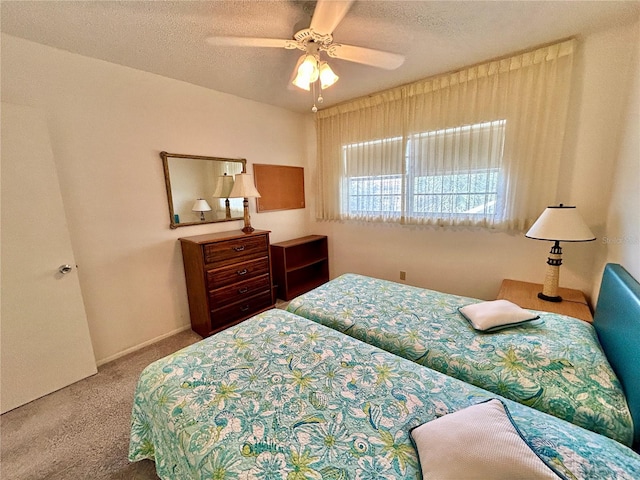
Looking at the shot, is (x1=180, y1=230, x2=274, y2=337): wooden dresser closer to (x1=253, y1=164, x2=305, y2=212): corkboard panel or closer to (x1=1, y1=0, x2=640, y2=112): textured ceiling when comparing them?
(x1=253, y1=164, x2=305, y2=212): corkboard panel

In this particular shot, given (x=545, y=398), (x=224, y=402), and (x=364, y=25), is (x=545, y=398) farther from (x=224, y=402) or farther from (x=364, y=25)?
(x=364, y=25)

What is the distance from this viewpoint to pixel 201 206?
9.27 feet

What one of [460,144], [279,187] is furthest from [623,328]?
[279,187]

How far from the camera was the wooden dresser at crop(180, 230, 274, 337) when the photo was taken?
2527 mm

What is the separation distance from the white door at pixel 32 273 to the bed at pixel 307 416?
1337 mm

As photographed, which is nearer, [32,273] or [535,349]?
[535,349]

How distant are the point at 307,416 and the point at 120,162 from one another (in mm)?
2556

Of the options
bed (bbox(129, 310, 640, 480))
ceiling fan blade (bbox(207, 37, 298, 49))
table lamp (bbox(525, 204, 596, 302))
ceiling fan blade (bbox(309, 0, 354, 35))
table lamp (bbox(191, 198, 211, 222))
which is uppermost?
ceiling fan blade (bbox(207, 37, 298, 49))

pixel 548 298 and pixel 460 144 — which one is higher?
pixel 460 144

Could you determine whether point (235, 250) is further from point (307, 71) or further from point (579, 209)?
point (579, 209)

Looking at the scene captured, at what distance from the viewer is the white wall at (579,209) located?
1934 mm

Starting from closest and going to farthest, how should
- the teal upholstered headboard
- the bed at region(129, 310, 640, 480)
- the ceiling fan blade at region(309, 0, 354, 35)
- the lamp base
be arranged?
the bed at region(129, 310, 640, 480), the teal upholstered headboard, the ceiling fan blade at region(309, 0, 354, 35), the lamp base

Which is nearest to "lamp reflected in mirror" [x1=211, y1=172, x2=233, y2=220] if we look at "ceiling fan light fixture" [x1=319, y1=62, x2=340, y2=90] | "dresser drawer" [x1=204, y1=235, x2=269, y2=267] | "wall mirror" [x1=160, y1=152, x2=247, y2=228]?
"wall mirror" [x1=160, y1=152, x2=247, y2=228]

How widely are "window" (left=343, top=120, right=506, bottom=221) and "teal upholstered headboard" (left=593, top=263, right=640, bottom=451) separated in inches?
48.8
